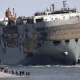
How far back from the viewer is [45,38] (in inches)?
5443

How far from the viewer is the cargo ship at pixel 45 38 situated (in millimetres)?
136125

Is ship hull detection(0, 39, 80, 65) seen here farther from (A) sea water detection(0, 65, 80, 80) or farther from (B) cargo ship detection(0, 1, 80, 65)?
(A) sea water detection(0, 65, 80, 80)

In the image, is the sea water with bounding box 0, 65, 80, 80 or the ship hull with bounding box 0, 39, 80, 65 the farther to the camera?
the ship hull with bounding box 0, 39, 80, 65

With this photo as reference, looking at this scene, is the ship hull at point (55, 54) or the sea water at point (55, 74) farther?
the ship hull at point (55, 54)

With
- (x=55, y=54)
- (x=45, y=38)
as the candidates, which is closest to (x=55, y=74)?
(x=55, y=54)

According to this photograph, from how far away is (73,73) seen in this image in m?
114

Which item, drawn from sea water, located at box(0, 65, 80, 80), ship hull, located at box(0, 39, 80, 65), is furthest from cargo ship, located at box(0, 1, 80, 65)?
sea water, located at box(0, 65, 80, 80)

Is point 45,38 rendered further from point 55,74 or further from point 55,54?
point 55,74

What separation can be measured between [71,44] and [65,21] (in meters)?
5.11

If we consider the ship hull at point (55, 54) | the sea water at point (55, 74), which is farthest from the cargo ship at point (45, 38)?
the sea water at point (55, 74)

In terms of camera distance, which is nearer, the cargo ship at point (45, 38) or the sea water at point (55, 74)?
the sea water at point (55, 74)

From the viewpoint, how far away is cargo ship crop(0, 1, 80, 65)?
13612 centimetres

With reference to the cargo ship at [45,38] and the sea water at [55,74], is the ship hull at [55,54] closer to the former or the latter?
the cargo ship at [45,38]

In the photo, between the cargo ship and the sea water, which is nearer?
the sea water
